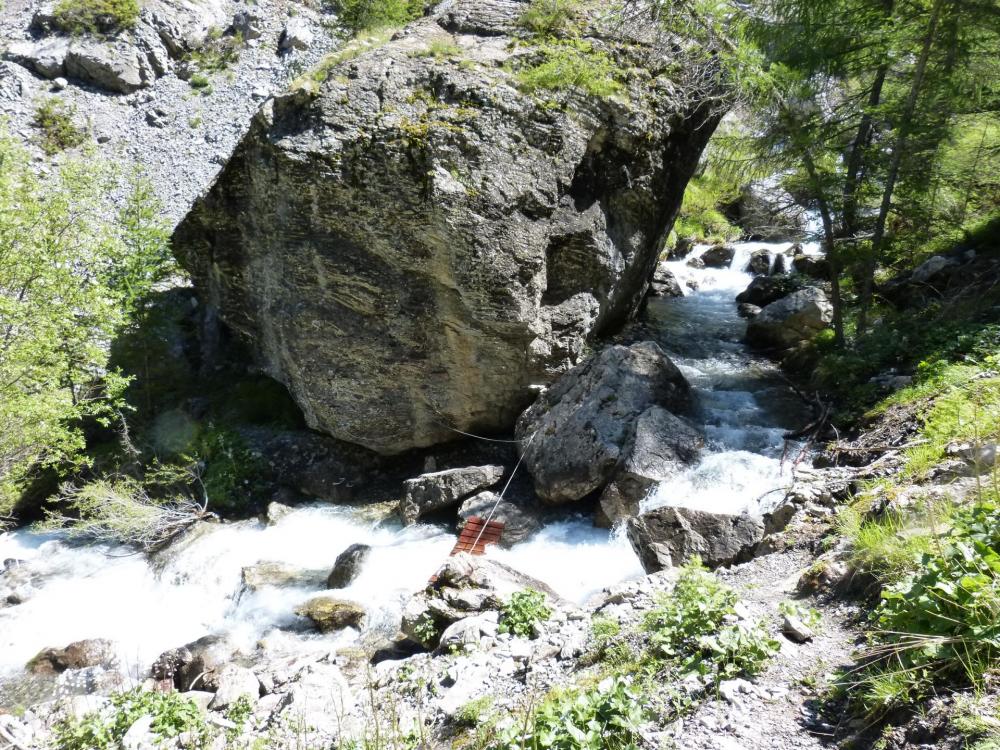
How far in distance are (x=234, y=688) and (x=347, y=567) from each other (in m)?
3.44

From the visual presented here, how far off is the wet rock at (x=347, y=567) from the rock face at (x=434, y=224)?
3.36 meters

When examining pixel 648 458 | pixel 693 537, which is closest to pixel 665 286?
pixel 648 458

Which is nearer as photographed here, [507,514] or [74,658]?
[74,658]

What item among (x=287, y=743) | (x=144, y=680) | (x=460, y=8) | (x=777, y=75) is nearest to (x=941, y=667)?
(x=287, y=743)

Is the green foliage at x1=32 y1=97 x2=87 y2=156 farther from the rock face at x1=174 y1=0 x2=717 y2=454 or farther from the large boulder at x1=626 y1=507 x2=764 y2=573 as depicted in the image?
the large boulder at x1=626 y1=507 x2=764 y2=573

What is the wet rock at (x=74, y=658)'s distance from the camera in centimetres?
916

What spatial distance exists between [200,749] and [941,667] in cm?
583

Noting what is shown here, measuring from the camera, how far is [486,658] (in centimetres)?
593

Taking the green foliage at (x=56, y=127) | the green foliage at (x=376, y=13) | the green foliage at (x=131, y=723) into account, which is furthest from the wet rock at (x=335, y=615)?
the green foliage at (x=56, y=127)

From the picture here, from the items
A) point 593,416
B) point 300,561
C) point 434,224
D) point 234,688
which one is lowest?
point 300,561

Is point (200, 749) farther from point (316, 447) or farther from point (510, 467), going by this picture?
point (316, 447)

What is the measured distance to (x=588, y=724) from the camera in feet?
12.1

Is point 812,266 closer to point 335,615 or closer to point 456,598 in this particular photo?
point 456,598

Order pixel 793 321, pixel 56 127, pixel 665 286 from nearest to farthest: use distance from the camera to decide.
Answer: pixel 793 321 → pixel 665 286 → pixel 56 127
